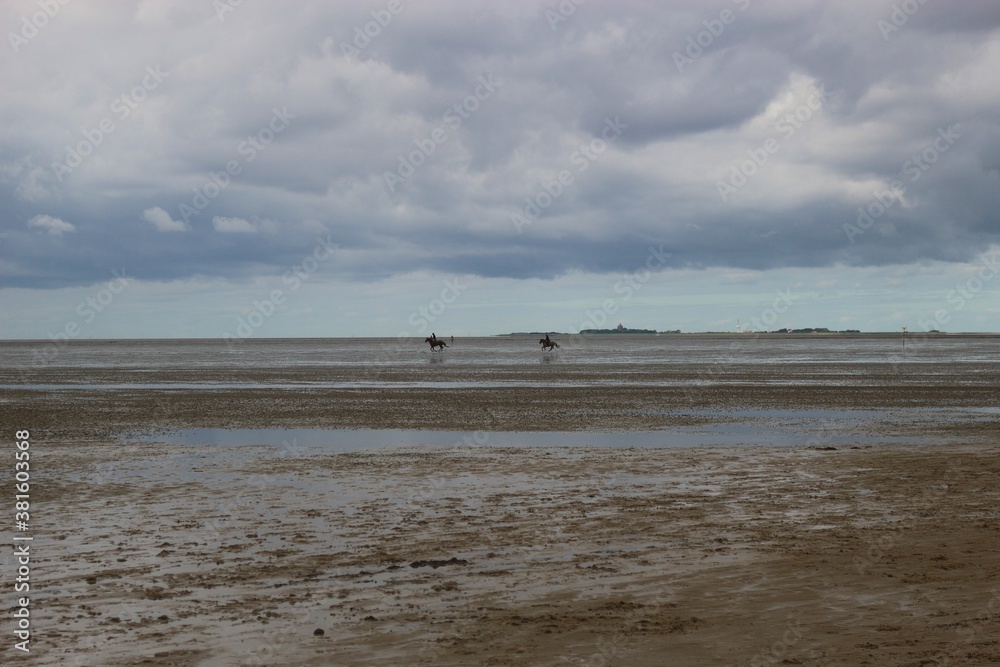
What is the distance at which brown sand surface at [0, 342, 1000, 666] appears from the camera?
8352mm

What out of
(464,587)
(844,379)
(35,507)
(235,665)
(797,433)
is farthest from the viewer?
(844,379)

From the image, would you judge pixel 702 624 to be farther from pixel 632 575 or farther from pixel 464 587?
→ pixel 464 587

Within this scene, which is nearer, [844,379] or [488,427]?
[488,427]

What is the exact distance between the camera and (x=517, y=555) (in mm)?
11672

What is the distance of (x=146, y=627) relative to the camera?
8.94 meters

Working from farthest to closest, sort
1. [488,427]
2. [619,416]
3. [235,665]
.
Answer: [619,416]
[488,427]
[235,665]

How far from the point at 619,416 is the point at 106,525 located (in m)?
20.0

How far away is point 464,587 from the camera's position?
10.2 m

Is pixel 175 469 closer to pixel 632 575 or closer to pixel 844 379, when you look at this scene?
pixel 632 575

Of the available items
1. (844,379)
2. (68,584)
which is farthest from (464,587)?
(844,379)

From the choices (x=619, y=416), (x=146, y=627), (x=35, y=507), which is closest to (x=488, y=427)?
(x=619, y=416)

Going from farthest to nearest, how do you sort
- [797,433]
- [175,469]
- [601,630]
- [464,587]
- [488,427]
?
1. [488,427]
2. [797,433]
3. [175,469]
4. [464,587]
5. [601,630]

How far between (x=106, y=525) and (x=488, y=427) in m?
15.5

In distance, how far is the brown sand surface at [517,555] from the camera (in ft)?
27.4
